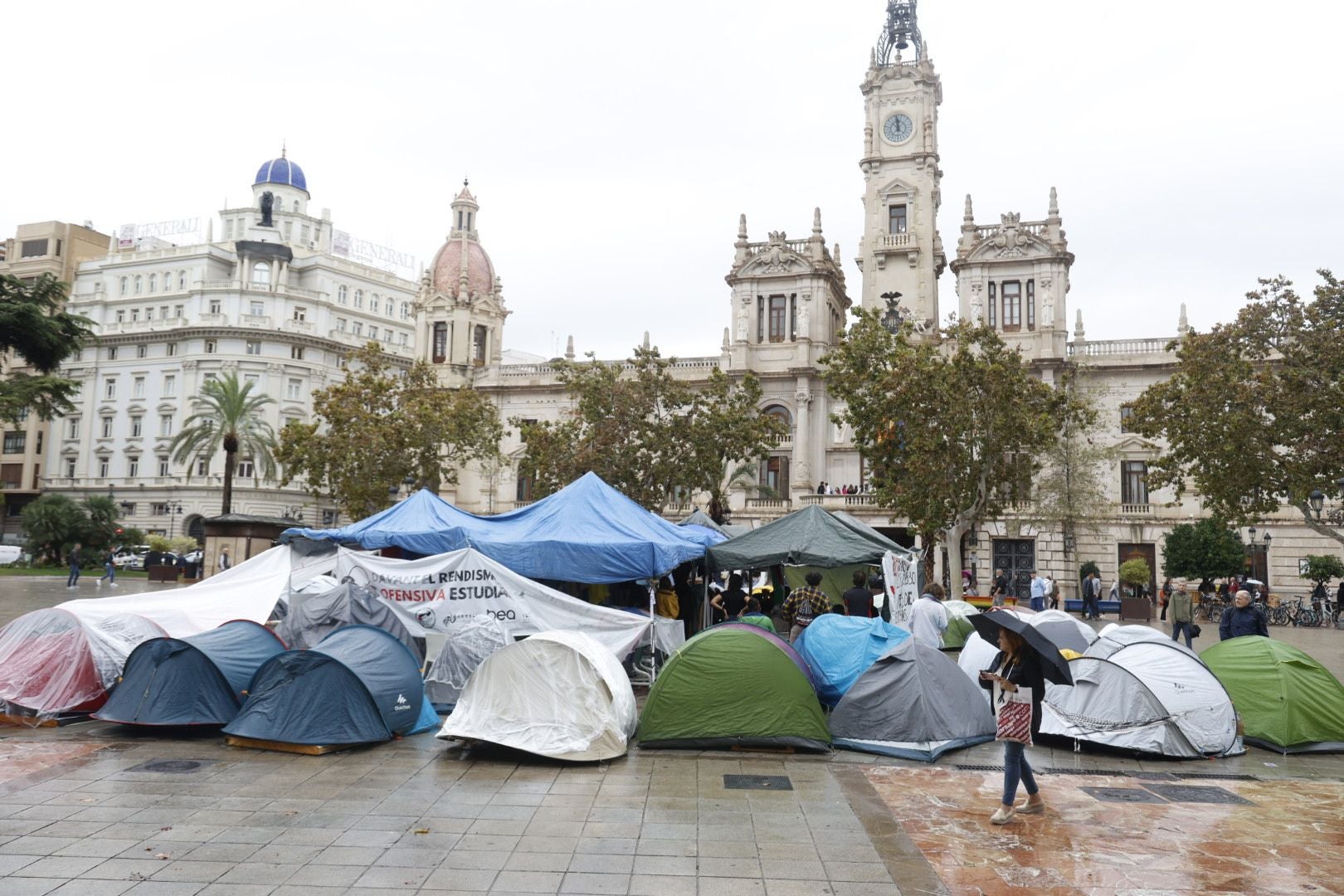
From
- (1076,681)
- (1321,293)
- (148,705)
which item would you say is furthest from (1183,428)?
(148,705)

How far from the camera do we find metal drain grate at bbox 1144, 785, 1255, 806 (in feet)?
30.7

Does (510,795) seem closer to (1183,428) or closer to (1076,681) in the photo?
(1076,681)

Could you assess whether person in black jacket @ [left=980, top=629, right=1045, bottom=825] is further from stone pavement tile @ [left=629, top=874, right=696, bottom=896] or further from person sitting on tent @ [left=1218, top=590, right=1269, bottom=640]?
person sitting on tent @ [left=1218, top=590, right=1269, bottom=640]

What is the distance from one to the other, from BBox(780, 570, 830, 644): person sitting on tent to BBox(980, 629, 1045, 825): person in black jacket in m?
5.30

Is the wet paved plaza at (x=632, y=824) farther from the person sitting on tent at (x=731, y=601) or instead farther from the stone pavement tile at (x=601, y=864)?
the person sitting on tent at (x=731, y=601)

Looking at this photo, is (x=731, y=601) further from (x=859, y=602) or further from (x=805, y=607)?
(x=805, y=607)

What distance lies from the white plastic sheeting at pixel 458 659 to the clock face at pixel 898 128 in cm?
4157

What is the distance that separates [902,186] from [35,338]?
36.4m

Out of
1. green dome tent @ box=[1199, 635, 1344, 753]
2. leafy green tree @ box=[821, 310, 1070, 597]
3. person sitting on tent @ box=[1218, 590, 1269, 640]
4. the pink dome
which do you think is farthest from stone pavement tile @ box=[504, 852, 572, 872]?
the pink dome

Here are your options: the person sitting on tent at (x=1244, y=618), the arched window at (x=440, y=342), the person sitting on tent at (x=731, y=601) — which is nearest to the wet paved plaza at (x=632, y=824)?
the person sitting on tent at (x=1244, y=618)

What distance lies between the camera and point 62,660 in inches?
473

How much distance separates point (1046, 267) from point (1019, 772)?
3956 centimetres

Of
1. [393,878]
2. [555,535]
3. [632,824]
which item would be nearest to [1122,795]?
[632,824]

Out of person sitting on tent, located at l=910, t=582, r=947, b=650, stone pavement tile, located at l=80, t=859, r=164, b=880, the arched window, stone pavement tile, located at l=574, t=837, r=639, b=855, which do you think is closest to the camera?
stone pavement tile, located at l=80, t=859, r=164, b=880
